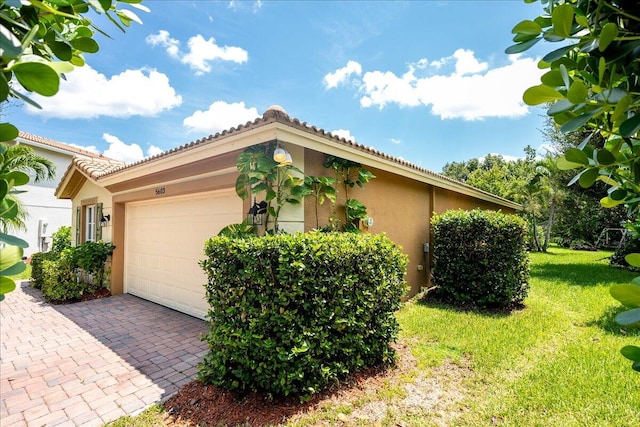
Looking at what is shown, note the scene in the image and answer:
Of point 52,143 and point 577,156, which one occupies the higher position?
point 52,143

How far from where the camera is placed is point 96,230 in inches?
422

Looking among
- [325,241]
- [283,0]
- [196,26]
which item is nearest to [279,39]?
[283,0]

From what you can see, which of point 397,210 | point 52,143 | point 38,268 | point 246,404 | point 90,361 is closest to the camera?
point 246,404

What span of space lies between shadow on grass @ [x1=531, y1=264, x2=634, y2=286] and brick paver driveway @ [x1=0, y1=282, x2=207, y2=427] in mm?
12382

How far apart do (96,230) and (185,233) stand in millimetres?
5761

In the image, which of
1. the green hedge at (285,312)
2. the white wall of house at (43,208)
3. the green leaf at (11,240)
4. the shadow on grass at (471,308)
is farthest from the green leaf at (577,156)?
the white wall of house at (43,208)

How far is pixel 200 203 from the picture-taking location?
23.1 ft

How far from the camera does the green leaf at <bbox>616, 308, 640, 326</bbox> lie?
83 cm

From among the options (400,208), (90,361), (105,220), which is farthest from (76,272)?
(400,208)

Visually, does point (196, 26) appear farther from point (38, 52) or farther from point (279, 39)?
point (38, 52)

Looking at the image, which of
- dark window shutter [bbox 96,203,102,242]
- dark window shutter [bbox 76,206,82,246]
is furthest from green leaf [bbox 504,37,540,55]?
dark window shutter [bbox 76,206,82,246]

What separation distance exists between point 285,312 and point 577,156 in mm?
3331

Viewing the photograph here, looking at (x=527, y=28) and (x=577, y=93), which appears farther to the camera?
(x=527, y=28)

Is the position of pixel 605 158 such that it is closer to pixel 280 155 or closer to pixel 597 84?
pixel 597 84
